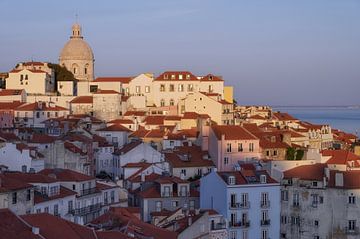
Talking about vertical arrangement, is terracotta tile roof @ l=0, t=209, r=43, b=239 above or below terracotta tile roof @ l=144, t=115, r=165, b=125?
below

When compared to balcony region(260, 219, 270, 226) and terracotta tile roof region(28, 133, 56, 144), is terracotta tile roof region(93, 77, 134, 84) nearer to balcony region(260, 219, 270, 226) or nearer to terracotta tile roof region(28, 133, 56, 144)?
terracotta tile roof region(28, 133, 56, 144)

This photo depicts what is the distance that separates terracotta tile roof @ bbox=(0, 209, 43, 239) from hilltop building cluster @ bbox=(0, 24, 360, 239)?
41 millimetres

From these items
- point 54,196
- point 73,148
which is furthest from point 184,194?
point 73,148

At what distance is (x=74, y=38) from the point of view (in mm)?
100250

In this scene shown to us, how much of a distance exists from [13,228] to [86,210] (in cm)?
1534

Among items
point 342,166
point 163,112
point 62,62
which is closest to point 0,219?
point 342,166

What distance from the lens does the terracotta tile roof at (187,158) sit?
183ft

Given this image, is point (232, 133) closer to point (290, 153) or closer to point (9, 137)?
point (290, 153)

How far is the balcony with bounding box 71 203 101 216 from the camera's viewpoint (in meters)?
40.3

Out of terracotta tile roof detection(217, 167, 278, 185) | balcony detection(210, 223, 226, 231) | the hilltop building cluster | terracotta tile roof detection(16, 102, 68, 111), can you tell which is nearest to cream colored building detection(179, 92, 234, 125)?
the hilltop building cluster

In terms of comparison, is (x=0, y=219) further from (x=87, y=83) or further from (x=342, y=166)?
(x=87, y=83)

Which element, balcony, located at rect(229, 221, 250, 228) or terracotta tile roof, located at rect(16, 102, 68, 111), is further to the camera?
terracotta tile roof, located at rect(16, 102, 68, 111)

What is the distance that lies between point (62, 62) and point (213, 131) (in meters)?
43.4

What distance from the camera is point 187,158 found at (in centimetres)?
5694
